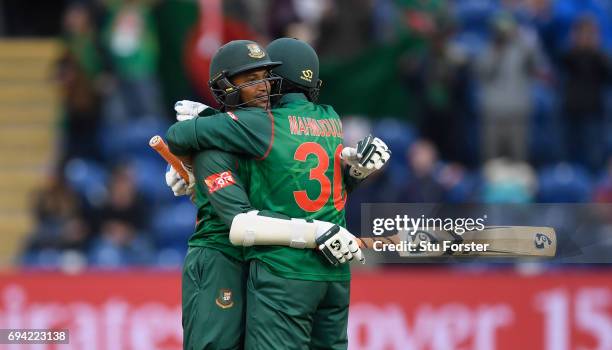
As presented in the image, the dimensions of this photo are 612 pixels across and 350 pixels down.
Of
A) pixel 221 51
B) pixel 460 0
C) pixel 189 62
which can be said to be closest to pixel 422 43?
pixel 460 0

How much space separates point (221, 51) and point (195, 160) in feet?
1.79

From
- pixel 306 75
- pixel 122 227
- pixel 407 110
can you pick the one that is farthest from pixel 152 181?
pixel 306 75

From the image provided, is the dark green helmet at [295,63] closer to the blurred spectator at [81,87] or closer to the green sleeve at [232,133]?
the green sleeve at [232,133]

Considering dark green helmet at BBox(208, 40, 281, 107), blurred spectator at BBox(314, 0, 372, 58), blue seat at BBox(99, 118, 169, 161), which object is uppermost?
blurred spectator at BBox(314, 0, 372, 58)

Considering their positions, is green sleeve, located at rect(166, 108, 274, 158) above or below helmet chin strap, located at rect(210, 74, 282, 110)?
below

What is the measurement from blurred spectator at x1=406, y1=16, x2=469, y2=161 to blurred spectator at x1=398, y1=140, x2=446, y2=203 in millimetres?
805

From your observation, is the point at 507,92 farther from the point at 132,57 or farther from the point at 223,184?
the point at 223,184

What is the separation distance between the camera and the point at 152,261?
12.2 meters

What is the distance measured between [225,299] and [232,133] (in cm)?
81

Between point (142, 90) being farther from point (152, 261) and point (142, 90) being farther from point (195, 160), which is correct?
point (195, 160)

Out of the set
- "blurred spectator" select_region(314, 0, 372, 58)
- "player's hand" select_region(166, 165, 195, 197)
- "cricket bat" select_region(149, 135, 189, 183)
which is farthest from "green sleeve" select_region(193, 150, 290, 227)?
"blurred spectator" select_region(314, 0, 372, 58)

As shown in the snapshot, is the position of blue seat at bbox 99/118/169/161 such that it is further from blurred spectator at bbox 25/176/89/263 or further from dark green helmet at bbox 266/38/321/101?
dark green helmet at bbox 266/38/321/101

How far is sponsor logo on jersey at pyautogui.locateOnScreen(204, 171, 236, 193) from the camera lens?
20.4 feet

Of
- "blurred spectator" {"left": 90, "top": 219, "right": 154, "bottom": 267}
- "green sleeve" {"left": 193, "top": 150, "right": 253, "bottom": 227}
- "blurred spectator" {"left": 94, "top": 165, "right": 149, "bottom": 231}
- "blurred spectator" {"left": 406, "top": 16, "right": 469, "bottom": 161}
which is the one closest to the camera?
"green sleeve" {"left": 193, "top": 150, "right": 253, "bottom": 227}
